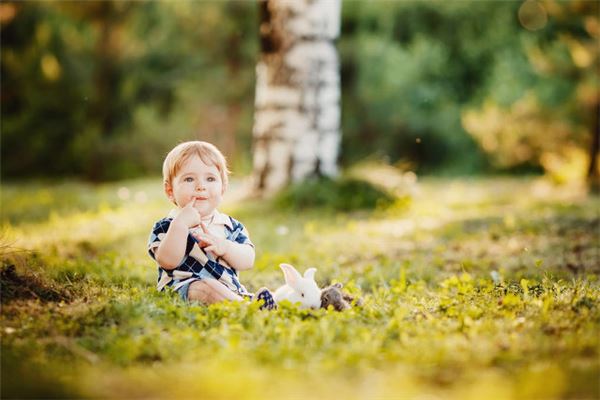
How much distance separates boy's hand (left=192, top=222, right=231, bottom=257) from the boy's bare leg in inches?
5.8

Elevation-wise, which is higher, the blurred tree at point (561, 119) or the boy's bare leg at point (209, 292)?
the blurred tree at point (561, 119)

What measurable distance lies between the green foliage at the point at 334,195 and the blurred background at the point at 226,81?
152 inches

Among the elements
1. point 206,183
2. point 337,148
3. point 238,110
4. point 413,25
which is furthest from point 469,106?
point 206,183

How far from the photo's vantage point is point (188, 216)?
3.42 meters

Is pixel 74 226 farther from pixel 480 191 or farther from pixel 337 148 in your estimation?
pixel 480 191

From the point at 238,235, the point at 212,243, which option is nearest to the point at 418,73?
the point at 238,235

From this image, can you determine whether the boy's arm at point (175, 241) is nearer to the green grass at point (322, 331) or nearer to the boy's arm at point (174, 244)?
the boy's arm at point (174, 244)

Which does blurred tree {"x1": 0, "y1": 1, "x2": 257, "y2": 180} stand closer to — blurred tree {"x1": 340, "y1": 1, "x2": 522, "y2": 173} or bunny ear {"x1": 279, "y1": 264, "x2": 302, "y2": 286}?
→ blurred tree {"x1": 340, "y1": 1, "x2": 522, "y2": 173}

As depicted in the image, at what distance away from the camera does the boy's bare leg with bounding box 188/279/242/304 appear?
3410mm

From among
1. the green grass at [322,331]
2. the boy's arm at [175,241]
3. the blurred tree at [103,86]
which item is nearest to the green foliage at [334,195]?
the green grass at [322,331]

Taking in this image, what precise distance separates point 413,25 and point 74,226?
36.8 ft

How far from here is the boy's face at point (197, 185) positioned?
3.53 meters

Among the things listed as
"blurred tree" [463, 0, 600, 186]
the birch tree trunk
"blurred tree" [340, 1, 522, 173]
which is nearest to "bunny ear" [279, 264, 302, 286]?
the birch tree trunk

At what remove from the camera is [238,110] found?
15422mm
